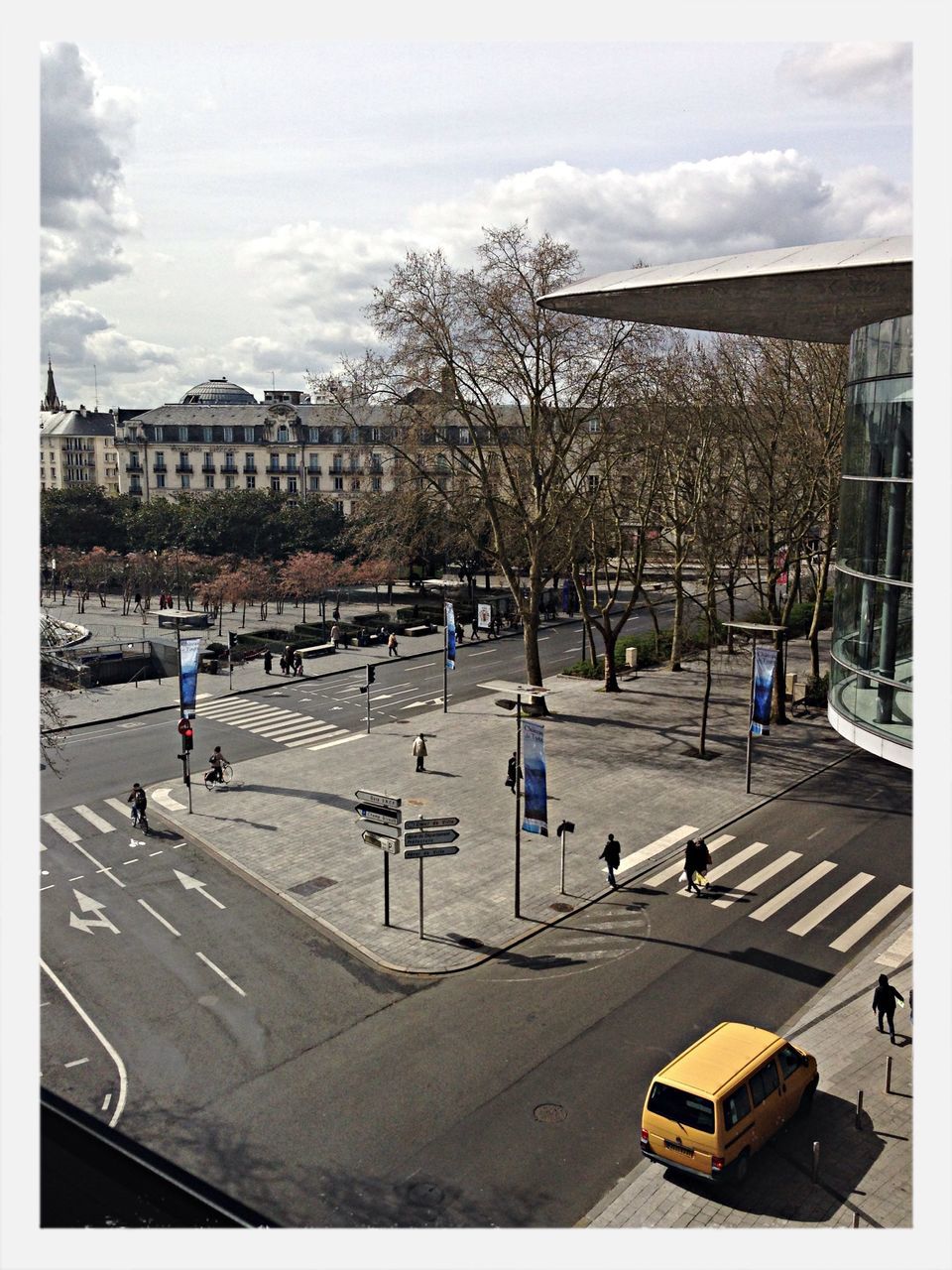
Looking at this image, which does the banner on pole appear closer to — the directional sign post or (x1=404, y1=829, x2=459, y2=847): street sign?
(x1=404, y1=829, x2=459, y2=847): street sign

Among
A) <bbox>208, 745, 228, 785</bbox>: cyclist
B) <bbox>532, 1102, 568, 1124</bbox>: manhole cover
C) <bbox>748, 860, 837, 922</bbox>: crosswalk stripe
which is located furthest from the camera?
<bbox>208, 745, 228, 785</bbox>: cyclist

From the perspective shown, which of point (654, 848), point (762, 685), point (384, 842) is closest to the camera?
point (384, 842)

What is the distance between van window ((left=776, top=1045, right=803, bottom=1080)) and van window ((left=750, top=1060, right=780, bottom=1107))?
181mm

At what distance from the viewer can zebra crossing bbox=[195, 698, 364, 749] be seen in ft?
119

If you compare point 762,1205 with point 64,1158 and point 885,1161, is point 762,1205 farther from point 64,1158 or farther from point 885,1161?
point 64,1158

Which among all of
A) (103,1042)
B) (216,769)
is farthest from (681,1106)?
(216,769)

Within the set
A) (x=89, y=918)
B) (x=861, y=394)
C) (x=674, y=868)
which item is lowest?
(x=89, y=918)

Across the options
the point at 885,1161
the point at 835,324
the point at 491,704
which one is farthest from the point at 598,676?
the point at 885,1161

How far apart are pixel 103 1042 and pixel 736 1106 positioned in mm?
10212

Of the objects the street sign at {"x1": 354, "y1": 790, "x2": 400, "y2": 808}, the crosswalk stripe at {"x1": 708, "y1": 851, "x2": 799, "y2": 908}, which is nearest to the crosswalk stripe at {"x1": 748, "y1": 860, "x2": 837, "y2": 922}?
the crosswalk stripe at {"x1": 708, "y1": 851, "x2": 799, "y2": 908}

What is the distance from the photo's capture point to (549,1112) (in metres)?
15.0

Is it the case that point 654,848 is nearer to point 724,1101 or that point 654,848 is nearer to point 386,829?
point 386,829

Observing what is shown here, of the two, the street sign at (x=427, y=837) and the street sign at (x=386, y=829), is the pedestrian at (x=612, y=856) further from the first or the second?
the street sign at (x=386, y=829)

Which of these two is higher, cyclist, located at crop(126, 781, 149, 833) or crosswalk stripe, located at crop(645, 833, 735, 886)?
cyclist, located at crop(126, 781, 149, 833)
